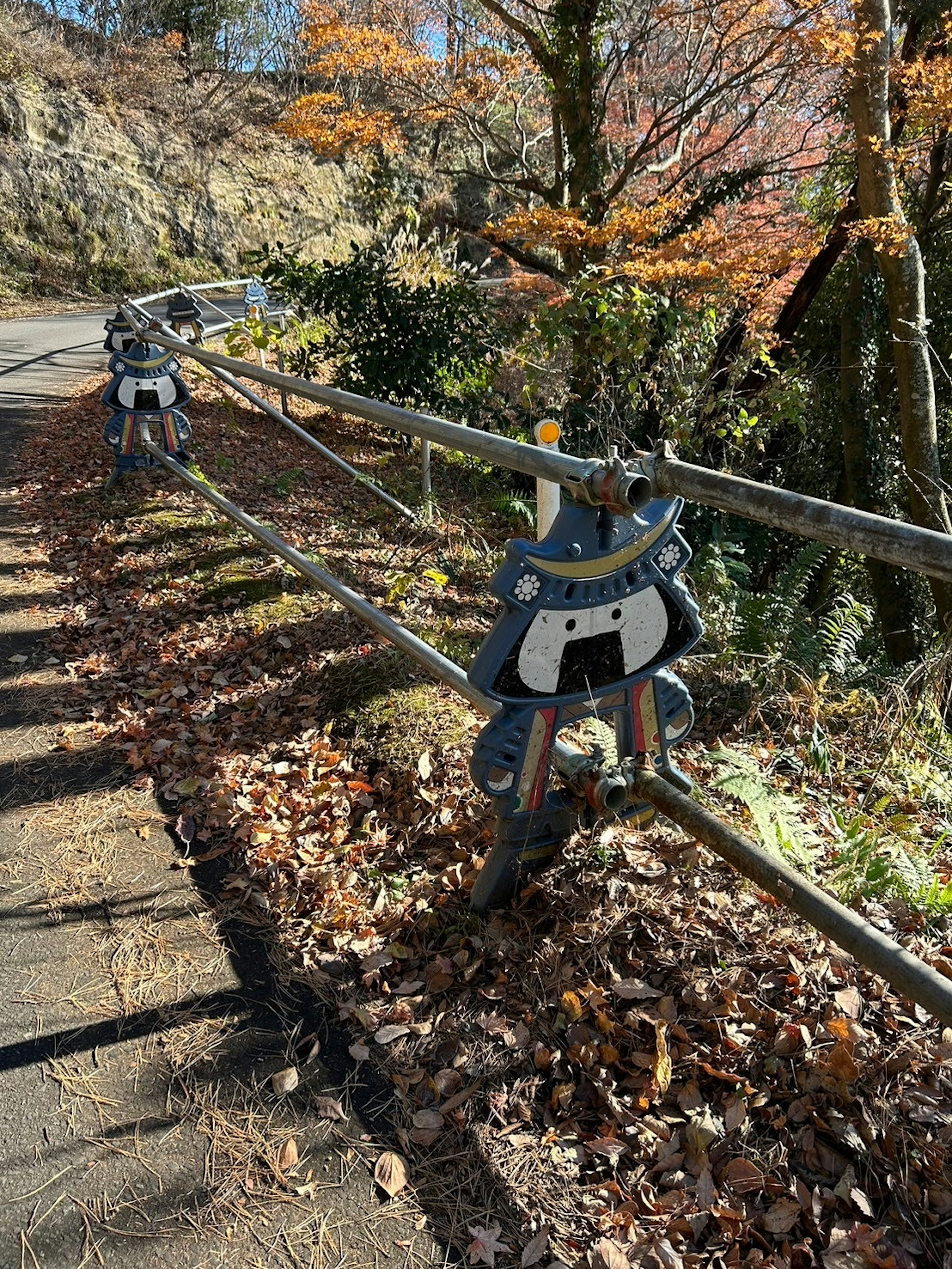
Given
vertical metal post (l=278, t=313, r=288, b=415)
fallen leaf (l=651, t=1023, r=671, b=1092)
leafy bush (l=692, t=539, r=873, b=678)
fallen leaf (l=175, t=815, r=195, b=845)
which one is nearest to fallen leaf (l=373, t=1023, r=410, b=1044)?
fallen leaf (l=651, t=1023, r=671, b=1092)

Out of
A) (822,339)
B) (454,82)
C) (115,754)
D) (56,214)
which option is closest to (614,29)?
(454,82)

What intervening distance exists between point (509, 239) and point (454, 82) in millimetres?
2980

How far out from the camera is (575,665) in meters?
2.30

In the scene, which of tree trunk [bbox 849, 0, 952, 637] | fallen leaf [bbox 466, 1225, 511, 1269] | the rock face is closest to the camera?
fallen leaf [bbox 466, 1225, 511, 1269]

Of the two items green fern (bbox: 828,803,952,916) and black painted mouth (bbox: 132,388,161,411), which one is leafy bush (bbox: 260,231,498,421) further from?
green fern (bbox: 828,803,952,916)

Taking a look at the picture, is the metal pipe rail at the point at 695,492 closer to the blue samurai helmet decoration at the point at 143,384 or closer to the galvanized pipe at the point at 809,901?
the galvanized pipe at the point at 809,901

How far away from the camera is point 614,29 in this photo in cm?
1198

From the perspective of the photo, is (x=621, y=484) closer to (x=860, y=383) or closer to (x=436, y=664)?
(x=436, y=664)

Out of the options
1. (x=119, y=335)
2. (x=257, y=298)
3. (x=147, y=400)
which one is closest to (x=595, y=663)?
(x=147, y=400)

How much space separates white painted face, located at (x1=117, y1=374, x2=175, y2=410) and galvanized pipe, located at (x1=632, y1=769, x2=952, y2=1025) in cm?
536

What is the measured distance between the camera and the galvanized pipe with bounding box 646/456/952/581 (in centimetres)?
164

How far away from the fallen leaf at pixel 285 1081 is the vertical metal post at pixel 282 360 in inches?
283

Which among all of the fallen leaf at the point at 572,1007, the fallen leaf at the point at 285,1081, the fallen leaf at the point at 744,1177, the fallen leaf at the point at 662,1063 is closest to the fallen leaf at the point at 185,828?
the fallen leaf at the point at 285,1081

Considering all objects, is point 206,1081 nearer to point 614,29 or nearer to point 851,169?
point 851,169
